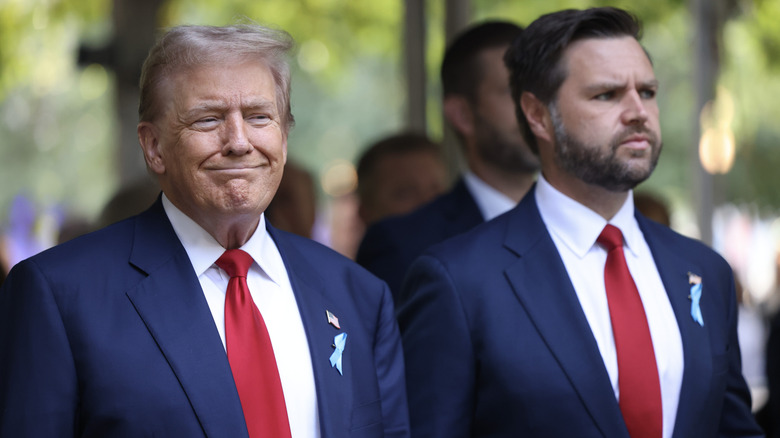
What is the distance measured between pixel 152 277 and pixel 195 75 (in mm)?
438

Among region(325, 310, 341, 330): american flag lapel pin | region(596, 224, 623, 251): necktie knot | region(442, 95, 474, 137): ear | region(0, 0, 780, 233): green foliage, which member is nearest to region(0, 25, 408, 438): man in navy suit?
region(325, 310, 341, 330): american flag lapel pin

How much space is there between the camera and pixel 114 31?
584 centimetres

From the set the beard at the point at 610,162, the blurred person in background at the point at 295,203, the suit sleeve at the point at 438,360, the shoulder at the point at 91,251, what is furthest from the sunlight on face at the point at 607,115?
the blurred person in background at the point at 295,203

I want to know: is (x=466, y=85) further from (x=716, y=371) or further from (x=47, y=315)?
(x=47, y=315)

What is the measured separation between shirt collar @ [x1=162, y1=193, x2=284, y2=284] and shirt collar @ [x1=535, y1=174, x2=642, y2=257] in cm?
82

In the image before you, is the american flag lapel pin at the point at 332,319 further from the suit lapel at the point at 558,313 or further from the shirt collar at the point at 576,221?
the shirt collar at the point at 576,221

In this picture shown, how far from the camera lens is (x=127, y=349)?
2.07 metres

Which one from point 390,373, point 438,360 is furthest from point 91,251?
point 438,360

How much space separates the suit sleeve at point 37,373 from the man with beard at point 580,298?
0.95 metres

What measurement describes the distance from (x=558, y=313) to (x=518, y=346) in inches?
5.2

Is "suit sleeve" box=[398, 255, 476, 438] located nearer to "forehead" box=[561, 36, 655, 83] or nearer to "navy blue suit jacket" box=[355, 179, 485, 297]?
"forehead" box=[561, 36, 655, 83]

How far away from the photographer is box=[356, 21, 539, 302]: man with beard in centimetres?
353

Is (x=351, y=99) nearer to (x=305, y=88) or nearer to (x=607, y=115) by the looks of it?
(x=305, y=88)

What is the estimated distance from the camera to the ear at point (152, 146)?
2285mm
